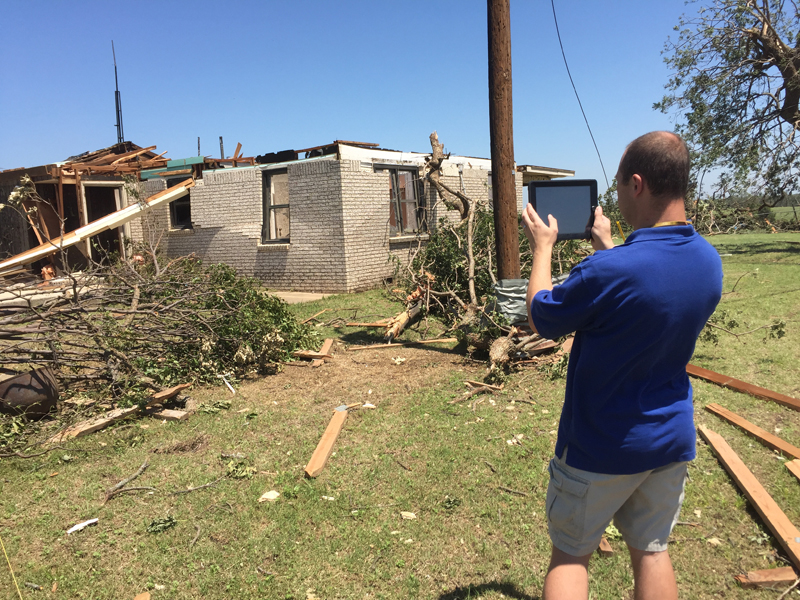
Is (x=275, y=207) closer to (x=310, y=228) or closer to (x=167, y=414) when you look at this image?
(x=310, y=228)

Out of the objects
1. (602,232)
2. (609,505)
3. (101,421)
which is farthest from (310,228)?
(609,505)

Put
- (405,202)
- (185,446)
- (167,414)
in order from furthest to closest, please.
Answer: (405,202), (167,414), (185,446)

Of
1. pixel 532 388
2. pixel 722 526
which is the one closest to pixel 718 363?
pixel 532 388

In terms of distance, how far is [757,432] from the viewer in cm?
439

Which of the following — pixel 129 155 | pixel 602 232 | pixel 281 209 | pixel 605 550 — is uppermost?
pixel 129 155

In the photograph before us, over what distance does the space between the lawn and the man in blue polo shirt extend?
3.44 feet

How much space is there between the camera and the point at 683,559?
10.0 feet

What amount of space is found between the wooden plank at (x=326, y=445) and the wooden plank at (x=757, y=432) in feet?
10.9

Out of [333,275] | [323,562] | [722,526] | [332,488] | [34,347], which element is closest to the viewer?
[323,562]

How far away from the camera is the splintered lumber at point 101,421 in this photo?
15.4ft

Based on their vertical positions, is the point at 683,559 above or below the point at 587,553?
below

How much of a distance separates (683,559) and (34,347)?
5.62 meters

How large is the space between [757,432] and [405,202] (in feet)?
36.5

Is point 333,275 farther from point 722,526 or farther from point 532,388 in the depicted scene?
point 722,526
